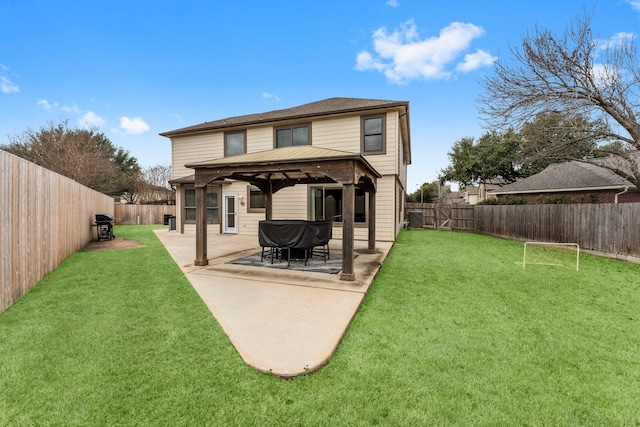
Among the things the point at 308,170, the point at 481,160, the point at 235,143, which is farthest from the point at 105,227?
the point at 481,160

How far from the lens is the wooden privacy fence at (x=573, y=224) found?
7.66 m

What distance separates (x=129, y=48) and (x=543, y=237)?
63.0 feet

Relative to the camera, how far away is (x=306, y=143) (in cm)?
1184

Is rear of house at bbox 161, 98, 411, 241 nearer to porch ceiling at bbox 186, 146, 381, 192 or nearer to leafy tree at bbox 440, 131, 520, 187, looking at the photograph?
porch ceiling at bbox 186, 146, 381, 192

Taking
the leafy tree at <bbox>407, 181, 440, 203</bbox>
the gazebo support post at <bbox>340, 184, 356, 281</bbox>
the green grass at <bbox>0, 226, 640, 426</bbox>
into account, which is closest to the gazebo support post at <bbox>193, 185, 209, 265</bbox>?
→ the green grass at <bbox>0, 226, 640, 426</bbox>

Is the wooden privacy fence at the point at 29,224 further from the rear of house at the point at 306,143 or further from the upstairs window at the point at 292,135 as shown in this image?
the upstairs window at the point at 292,135

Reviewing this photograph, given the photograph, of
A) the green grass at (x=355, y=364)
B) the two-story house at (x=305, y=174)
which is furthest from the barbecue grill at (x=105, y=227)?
the green grass at (x=355, y=364)

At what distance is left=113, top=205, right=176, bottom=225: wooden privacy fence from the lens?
2181cm

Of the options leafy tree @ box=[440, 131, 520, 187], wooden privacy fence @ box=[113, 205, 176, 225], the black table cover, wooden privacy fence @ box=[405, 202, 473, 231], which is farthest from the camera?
leafy tree @ box=[440, 131, 520, 187]

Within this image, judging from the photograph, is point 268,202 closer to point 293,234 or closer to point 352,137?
point 293,234

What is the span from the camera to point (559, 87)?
932 centimetres

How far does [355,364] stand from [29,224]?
5.69 m

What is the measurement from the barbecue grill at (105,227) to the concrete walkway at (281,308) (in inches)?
235

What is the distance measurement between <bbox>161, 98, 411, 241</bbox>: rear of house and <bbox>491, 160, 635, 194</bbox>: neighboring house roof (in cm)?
1024
